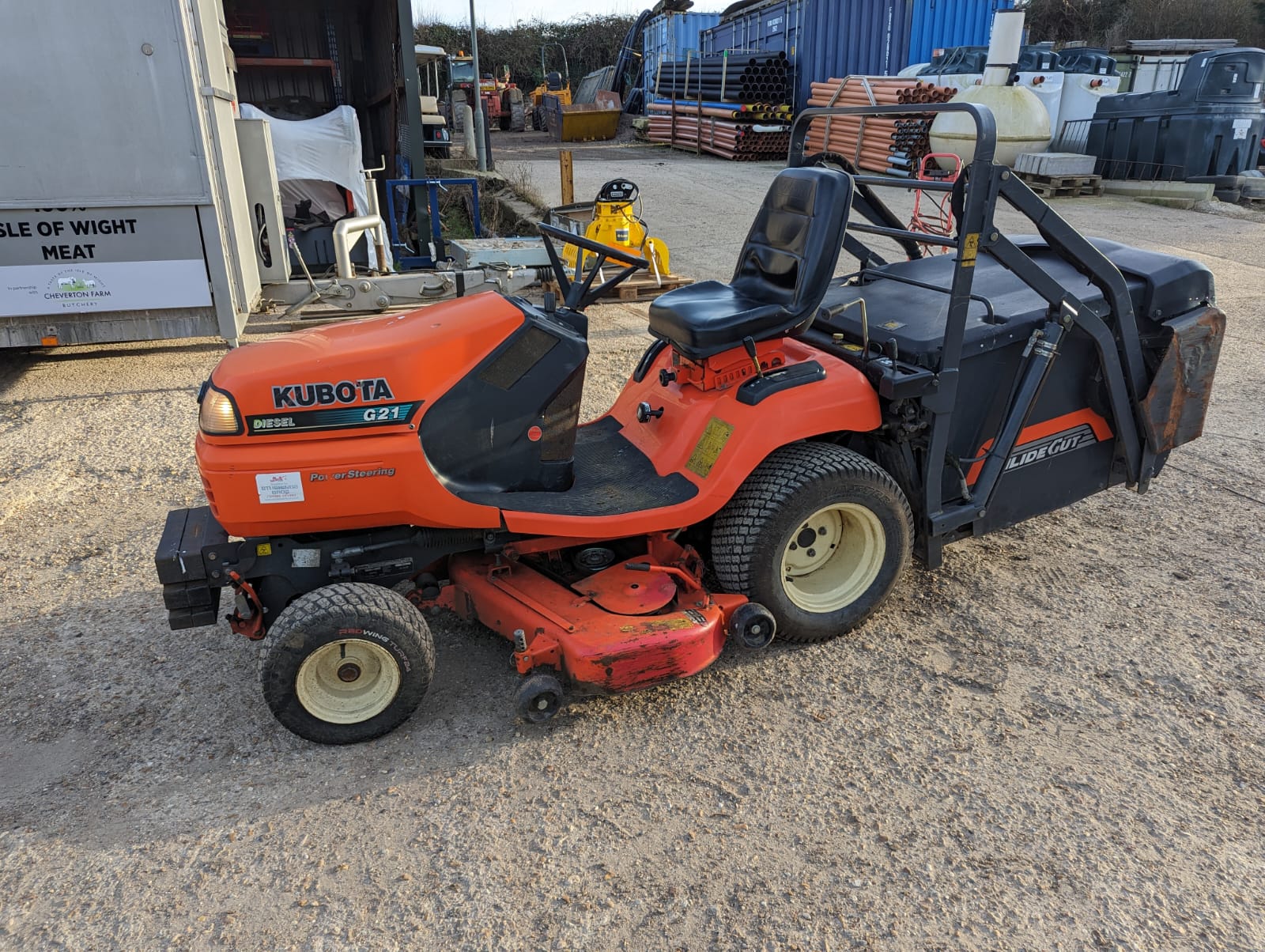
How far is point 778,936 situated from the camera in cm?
211

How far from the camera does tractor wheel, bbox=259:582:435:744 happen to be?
8.41 feet

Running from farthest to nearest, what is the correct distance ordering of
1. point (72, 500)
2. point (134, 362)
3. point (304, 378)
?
point (134, 362) → point (72, 500) → point (304, 378)

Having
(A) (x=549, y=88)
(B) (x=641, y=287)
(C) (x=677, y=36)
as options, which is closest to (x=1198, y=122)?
(B) (x=641, y=287)

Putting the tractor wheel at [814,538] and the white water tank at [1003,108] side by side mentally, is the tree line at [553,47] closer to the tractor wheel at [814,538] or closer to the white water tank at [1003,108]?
the white water tank at [1003,108]

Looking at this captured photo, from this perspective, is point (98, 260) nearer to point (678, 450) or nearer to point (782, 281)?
point (678, 450)

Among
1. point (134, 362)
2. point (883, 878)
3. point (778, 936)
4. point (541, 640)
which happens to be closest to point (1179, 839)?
point (883, 878)

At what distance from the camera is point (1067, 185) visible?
1352 cm

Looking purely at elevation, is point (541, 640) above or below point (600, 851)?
above

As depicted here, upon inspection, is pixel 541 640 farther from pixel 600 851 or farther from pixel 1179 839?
pixel 1179 839

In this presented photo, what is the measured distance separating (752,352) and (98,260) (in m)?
4.57

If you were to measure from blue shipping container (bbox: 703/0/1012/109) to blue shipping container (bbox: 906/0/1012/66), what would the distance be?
0.6 inches

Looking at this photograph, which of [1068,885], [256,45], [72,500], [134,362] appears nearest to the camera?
[1068,885]

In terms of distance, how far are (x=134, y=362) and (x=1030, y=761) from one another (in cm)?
619

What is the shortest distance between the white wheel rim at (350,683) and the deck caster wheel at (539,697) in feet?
1.21
